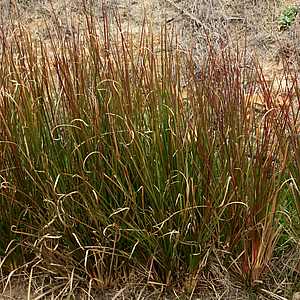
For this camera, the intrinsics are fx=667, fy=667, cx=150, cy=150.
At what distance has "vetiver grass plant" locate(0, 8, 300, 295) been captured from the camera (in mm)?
2611

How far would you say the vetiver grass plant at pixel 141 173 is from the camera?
2.61m

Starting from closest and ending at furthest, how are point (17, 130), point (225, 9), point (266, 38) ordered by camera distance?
1. point (17, 130)
2. point (266, 38)
3. point (225, 9)

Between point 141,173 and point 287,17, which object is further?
point 287,17

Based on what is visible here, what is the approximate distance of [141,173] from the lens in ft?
8.66

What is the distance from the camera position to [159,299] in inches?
108

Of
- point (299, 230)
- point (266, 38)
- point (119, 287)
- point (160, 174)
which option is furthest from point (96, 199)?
point (266, 38)

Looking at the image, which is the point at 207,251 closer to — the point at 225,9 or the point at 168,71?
the point at 168,71

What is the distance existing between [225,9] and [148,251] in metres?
2.84

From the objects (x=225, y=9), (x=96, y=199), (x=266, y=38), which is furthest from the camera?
(x=225, y=9)

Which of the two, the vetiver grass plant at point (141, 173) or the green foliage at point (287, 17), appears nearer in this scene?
the vetiver grass plant at point (141, 173)

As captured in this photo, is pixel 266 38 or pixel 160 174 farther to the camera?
pixel 266 38

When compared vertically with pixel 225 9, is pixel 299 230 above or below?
below

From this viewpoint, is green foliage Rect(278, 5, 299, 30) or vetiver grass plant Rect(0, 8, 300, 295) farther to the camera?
green foliage Rect(278, 5, 299, 30)

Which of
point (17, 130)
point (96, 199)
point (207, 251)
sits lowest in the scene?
point (207, 251)
